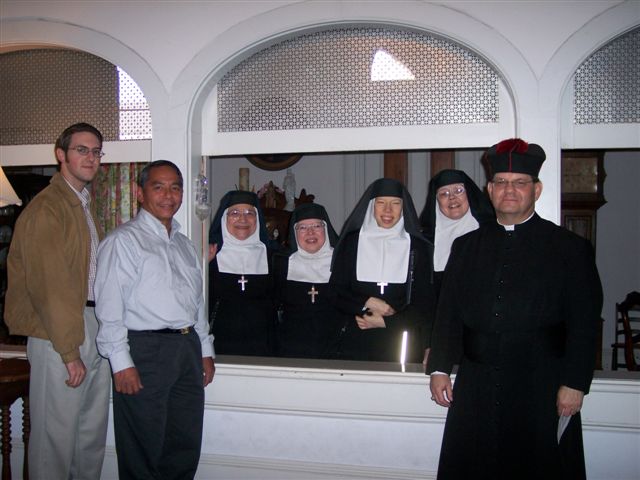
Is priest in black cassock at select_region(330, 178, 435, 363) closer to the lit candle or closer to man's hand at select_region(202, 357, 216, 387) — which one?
man's hand at select_region(202, 357, 216, 387)

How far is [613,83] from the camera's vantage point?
2.92 metres

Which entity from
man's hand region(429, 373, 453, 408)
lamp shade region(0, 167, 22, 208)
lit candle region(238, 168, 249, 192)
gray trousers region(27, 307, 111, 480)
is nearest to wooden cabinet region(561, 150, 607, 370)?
lit candle region(238, 168, 249, 192)

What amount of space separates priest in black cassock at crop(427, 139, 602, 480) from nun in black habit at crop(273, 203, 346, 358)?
1.14m

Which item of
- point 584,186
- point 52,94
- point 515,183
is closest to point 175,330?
point 515,183

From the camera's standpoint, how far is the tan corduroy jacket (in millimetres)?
2312

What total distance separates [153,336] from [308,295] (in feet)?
3.73

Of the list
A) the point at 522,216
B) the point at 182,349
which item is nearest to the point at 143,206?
the point at 182,349

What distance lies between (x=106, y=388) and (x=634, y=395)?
7.61 ft

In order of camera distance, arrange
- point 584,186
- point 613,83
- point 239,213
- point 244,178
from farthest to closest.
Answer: point 244,178, point 584,186, point 239,213, point 613,83

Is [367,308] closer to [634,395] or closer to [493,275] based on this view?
[493,275]

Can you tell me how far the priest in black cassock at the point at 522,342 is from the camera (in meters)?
2.19

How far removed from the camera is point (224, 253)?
3.49 meters

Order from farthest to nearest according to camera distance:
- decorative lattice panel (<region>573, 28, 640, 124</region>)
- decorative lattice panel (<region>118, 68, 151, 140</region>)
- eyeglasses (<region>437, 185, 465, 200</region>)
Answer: decorative lattice panel (<region>118, 68, 151, 140</region>) → eyeglasses (<region>437, 185, 465, 200</region>) → decorative lattice panel (<region>573, 28, 640, 124</region>)

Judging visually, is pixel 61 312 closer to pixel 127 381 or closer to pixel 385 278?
pixel 127 381
